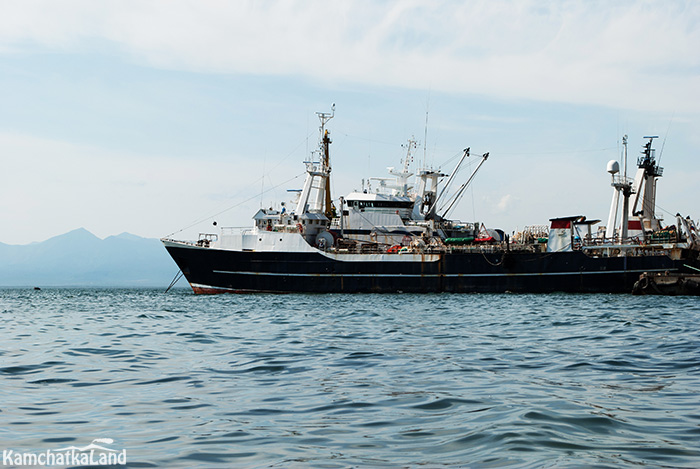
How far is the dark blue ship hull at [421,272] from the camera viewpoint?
41.5m

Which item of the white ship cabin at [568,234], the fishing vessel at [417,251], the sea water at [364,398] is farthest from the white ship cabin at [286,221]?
Result: the sea water at [364,398]

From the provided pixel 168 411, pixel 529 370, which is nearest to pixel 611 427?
pixel 529 370

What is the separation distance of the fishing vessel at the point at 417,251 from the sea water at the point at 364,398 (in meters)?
25.2

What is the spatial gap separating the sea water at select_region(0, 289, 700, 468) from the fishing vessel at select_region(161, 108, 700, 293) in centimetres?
2524

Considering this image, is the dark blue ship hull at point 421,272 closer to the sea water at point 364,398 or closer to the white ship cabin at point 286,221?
the white ship cabin at point 286,221

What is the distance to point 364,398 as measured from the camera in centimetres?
902

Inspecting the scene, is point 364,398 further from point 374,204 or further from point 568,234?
point 374,204

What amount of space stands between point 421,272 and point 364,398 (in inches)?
1427

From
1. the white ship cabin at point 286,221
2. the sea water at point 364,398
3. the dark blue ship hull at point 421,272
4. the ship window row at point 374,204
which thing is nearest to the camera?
the sea water at point 364,398

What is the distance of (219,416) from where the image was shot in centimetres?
808

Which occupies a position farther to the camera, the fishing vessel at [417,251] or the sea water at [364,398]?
the fishing vessel at [417,251]

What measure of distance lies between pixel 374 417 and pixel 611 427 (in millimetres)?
2695

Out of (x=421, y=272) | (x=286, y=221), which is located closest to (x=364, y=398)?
(x=421, y=272)

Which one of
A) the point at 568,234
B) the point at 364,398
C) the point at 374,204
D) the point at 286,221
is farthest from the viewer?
the point at 374,204
